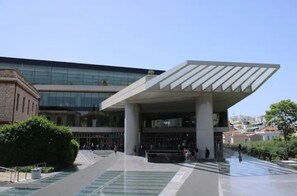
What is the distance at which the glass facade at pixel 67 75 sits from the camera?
202 ft

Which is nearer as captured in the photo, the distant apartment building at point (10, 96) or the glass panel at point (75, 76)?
the distant apartment building at point (10, 96)

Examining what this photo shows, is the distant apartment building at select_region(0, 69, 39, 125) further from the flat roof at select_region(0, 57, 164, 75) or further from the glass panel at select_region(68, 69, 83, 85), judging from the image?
the flat roof at select_region(0, 57, 164, 75)

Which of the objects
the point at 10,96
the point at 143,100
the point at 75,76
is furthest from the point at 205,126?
the point at 75,76

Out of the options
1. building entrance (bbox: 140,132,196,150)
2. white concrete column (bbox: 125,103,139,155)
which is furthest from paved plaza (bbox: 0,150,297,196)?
building entrance (bbox: 140,132,196,150)

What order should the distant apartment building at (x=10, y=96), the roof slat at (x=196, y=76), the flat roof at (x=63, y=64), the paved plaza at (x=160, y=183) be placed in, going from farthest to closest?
the flat roof at (x=63, y=64)
the roof slat at (x=196, y=76)
the distant apartment building at (x=10, y=96)
the paved plaza at (x=160, y=183)

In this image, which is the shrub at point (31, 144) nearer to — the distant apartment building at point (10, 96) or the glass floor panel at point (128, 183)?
the distant apartment building at point (10, 96)

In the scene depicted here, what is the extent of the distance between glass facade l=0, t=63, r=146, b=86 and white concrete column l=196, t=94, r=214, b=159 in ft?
105

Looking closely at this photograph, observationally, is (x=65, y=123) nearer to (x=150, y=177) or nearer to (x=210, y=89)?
(x=210, y=89)

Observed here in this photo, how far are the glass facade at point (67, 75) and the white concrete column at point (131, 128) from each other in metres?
24.0

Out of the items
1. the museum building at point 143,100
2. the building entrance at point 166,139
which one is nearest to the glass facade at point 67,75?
the museum building at point 143,100

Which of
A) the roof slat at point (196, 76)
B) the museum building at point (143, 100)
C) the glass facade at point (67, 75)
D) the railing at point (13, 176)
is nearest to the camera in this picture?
the railing at point (13, 176)

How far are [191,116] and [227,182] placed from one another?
37463mm

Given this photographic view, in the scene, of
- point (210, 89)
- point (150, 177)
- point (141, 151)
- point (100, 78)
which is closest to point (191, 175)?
point (150, 177)

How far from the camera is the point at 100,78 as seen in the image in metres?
64.7
